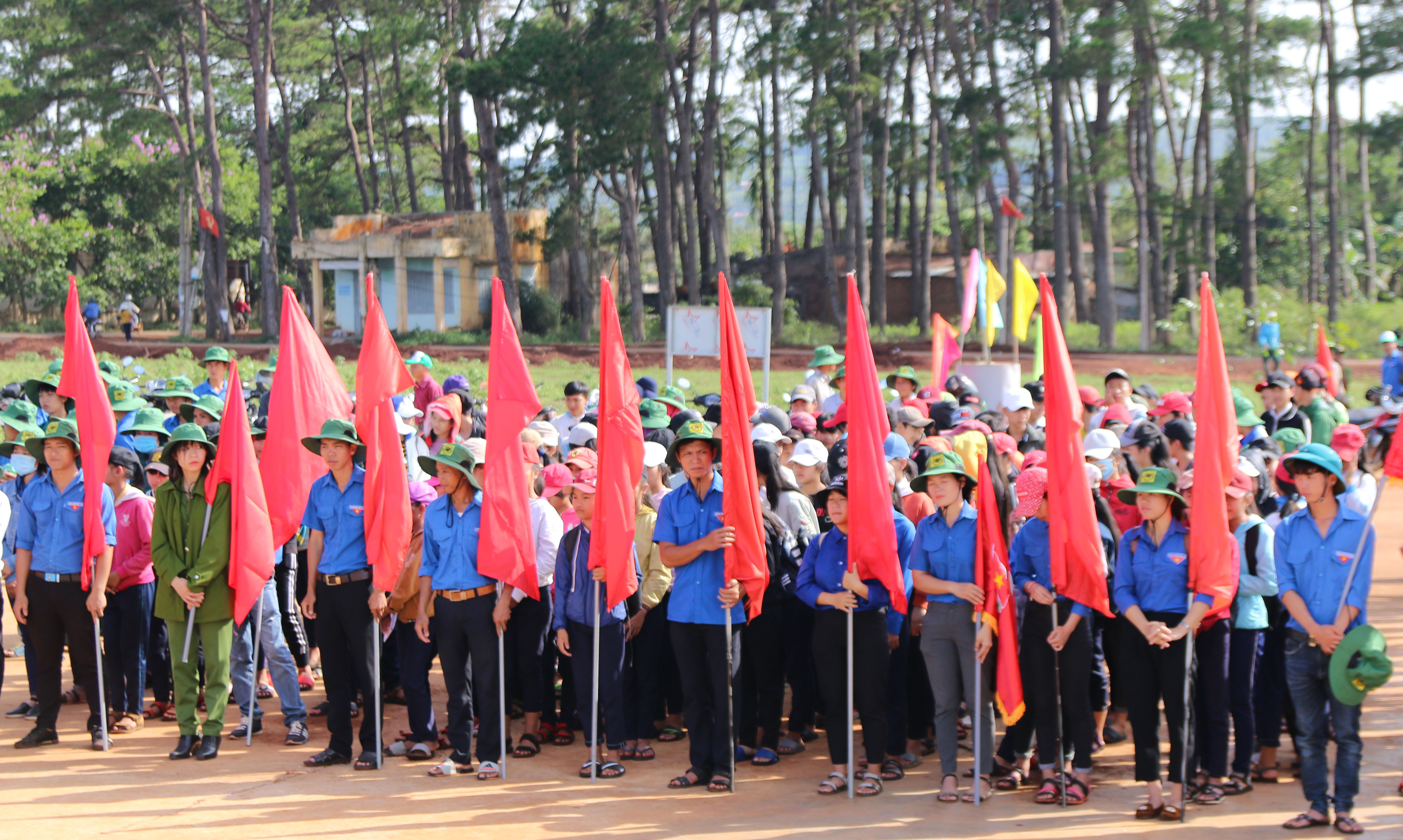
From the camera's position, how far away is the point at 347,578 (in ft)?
23.9

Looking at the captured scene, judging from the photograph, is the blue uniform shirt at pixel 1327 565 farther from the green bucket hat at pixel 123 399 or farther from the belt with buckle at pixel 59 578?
the green bucket hat at pixel 123 399

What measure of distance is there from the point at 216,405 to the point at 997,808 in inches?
277

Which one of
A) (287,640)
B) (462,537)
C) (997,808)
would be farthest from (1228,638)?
(287,640)

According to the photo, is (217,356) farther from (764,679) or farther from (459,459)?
(764,679)

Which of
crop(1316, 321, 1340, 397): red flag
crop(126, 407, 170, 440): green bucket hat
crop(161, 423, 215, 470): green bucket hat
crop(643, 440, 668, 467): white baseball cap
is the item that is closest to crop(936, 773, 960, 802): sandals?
crop(643, 440, 668, 467): white baseball cap

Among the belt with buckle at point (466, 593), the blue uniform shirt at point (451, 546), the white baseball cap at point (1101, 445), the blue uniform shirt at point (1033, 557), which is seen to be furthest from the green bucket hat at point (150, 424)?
the white baseball cap at point (1101, 445)

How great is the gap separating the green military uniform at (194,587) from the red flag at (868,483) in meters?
3.39

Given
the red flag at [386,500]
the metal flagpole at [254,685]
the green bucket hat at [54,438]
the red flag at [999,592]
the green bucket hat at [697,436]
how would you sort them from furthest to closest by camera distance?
the green bucket hat at [54,438]
the metal flagpole at [254,685]
the red flag at [386,500]
the green bucket hat at [697,436]
the red flag at [999,592]

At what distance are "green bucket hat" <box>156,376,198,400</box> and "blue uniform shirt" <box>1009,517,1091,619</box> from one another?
7.05 meters

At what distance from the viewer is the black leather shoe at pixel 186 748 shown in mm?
7402

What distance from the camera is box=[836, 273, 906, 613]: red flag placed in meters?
6.65

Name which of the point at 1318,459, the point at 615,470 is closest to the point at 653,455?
the point at 615,470

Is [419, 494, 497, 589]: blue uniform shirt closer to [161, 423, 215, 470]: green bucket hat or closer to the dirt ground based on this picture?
the dirt ground

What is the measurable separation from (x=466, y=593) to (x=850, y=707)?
2061 millimetres
